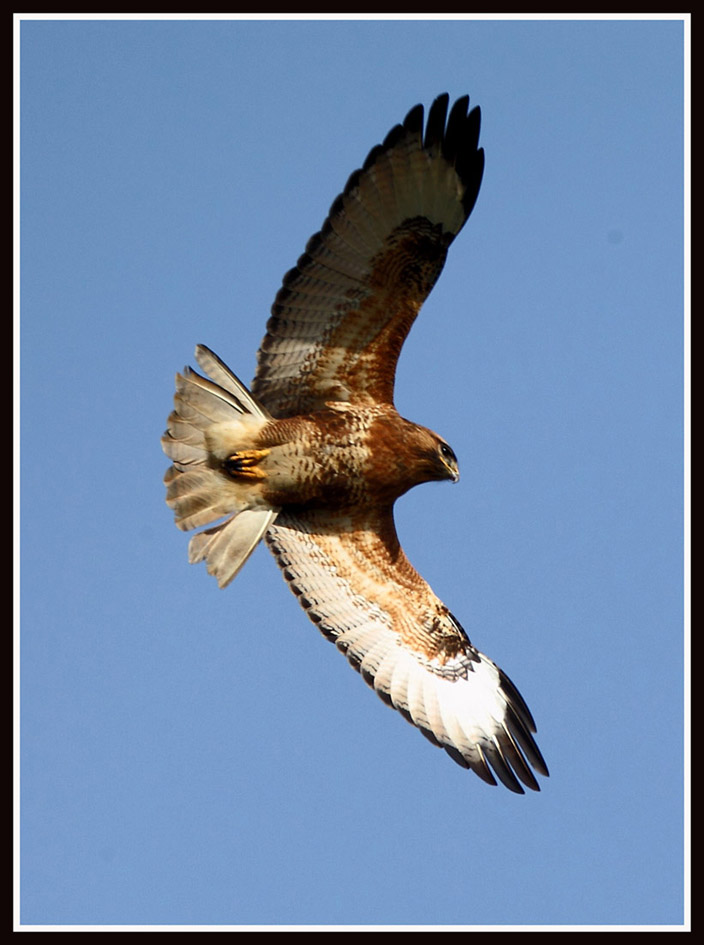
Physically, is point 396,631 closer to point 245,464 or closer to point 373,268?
point 245,464

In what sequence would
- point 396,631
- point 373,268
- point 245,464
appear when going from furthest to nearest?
point 396,631, point 245,464, point 373,268

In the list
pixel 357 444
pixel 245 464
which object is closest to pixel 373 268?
pixel 357 444

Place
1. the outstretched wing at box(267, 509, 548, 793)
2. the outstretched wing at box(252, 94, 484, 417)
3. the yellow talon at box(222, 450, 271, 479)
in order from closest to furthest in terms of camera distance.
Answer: the outstretched wing at box(252, 94, 484, 417)
the yellow talon at box(222, 450, 271, 479)
the outstretched wing at box(267, 509, 548, 793)

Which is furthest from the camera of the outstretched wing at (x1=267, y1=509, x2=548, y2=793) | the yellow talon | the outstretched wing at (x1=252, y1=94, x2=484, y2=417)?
the outstretched wing at (x1=267, y1=509, x2=548, y2=793)

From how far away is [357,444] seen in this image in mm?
9352

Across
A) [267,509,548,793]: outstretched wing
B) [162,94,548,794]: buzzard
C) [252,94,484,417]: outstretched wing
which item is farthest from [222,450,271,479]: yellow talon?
[267,509,548,793]: outstretched wing

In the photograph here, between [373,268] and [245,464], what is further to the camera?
[245,464]

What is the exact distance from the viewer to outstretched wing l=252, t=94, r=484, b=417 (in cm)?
916

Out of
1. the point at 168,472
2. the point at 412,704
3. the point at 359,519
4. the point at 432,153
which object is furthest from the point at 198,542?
the point at 432,153

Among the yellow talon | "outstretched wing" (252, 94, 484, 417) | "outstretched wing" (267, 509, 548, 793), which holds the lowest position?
"outstretched wing" (267, 509, 548, 793)

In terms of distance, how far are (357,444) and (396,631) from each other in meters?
1.36

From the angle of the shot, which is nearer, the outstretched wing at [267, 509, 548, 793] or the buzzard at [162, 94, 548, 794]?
the buzzard at [162, 94, 548, 794]

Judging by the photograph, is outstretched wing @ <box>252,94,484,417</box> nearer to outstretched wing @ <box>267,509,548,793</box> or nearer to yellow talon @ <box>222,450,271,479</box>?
yellow talon @ <box>222,450,271,479</box>

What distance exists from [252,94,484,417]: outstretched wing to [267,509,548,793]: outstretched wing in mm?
921
